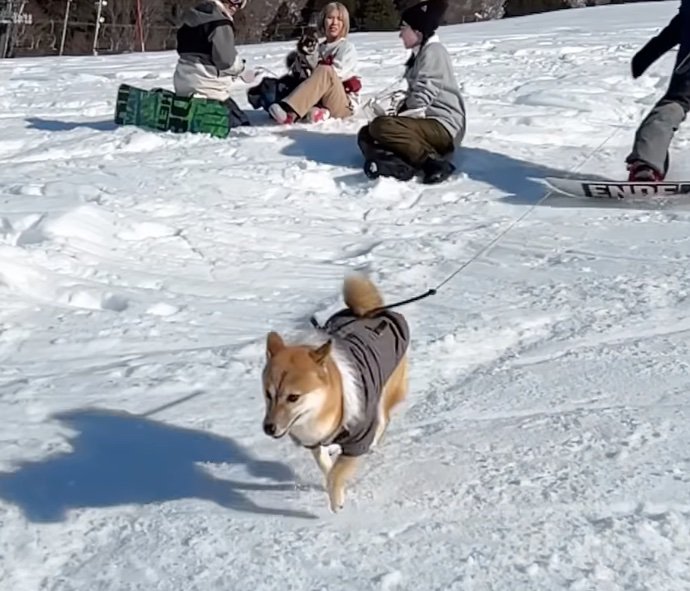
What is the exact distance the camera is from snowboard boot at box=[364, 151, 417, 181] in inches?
286

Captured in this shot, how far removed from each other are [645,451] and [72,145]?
19.1 ft

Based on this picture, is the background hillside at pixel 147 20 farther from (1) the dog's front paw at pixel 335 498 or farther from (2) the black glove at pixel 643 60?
(1) the dog's front paw at pixel 335 498

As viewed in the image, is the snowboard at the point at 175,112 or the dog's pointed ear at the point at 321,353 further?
the snowboard at the point at 175,112

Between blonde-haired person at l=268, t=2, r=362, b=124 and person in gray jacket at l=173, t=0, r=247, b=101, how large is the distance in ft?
1.45

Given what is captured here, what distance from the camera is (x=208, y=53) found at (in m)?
8.60

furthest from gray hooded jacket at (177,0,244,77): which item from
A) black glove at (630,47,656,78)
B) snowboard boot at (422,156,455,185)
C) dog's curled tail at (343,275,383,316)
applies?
dog's curled tail at (343,275,383,316)

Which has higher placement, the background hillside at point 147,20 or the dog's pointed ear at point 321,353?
the dog's pointed ear at point 321,353

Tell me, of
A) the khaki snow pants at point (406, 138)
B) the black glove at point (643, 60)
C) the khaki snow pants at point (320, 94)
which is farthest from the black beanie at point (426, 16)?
the black glove at point (643, 60)

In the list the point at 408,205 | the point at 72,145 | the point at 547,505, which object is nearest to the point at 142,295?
the point at 408,205

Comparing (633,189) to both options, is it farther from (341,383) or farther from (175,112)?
(341,383)

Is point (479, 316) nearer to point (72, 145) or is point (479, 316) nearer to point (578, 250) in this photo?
point (578, 250)

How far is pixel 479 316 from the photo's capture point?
502 cm

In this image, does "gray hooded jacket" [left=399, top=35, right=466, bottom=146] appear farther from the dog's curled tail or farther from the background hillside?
the background hillside

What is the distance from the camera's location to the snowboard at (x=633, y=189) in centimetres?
664
